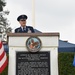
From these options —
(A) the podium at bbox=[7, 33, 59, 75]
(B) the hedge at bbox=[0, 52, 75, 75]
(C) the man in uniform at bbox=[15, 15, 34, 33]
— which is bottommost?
(B) the hedge at bbox=[0, 52, 75, 75]

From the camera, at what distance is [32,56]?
10281 mm

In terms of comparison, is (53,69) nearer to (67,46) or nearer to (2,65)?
A: (2,65)

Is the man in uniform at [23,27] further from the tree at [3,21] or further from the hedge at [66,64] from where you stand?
the tree at [3,21]

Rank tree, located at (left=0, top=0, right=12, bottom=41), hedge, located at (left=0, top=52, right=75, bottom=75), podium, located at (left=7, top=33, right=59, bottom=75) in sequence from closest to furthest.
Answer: podium, located at (left=7, top=33, right=59, bottom=75)
hedge, located at (left=0, top=52, right=75, bottom=75)
tree, located at (left=0, top=0, right=12, bottom=41)

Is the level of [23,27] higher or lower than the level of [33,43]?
higher

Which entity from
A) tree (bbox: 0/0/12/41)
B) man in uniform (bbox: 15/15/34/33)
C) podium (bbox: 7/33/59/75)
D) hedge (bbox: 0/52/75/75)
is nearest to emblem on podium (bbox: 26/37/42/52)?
podium (bbox: 7/33/59/75)

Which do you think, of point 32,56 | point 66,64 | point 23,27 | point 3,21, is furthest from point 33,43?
point 3,21

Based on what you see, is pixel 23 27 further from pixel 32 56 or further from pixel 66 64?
pixel 66 64

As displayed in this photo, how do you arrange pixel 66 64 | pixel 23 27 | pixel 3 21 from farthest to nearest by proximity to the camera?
pixel 3 21 → pixel 66 64 → pixel 23 27

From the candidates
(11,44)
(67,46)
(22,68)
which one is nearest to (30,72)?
(22,68)

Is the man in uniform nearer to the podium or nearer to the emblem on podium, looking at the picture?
the podium

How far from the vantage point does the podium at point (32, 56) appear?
33.7ft

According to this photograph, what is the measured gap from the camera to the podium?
33.7ft

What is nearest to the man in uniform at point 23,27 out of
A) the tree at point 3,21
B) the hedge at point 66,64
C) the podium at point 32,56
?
the podium at point 32,56
